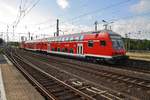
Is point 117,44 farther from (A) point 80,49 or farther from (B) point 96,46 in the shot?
(A) point 80,49

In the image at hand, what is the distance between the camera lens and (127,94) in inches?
409

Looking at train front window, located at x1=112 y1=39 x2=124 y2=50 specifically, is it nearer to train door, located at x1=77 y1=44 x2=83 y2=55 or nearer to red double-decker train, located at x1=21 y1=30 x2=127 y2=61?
red double-decker train, located at x1=21 y1=30 x2=127 y2=61

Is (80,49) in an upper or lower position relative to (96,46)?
lower

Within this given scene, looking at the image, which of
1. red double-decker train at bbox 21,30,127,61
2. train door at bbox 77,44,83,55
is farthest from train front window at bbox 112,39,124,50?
train door at bbox 77,44,83,55

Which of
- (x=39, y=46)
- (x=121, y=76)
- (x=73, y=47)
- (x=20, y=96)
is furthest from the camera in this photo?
(x=39, y=46)

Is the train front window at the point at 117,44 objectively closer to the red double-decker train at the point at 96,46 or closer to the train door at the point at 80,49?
the red double-decker train at the point at 96,46

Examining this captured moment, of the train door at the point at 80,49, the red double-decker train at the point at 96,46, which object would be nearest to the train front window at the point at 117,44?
the red double-decker train at the point at 96,46

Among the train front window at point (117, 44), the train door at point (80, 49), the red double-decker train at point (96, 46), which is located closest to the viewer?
the red double-decker train at point (96, 46)

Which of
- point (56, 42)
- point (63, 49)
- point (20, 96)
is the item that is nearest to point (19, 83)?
point (20, 96)

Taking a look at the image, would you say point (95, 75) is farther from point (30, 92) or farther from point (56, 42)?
point (56, 42)

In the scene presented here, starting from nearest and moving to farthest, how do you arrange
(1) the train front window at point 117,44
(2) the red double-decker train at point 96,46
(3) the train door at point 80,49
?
(2) the red double-decker train at point 96,46
(1) the train front window at point 117,44
(3) the train door at point 80,49

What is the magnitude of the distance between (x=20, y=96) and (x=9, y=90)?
1.44m

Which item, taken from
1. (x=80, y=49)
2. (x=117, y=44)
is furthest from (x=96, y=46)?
(x=80, y=49)

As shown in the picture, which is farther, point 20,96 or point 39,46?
point 39,46
